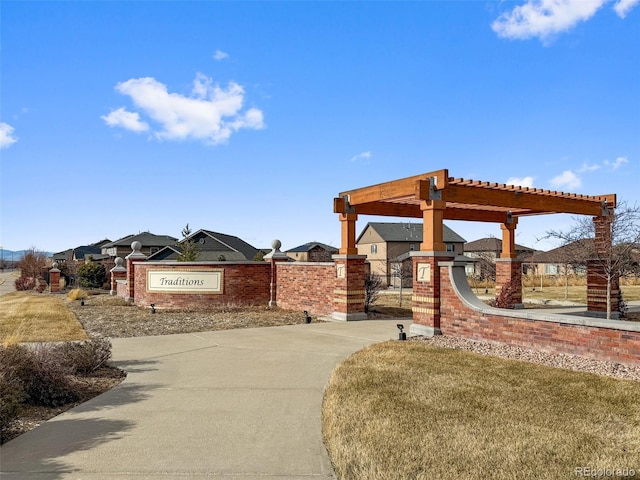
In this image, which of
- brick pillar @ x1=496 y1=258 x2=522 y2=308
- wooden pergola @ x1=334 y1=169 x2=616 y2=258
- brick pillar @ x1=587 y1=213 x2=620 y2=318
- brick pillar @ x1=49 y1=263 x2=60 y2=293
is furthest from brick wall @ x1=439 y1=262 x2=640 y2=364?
brick pillar @ x1=49 y1=263 x2=60 y2=293

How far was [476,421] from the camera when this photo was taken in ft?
16.1

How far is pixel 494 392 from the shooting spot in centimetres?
600

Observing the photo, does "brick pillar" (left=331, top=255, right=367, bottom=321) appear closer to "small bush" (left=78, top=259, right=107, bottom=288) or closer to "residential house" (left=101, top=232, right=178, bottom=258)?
"small bush" (left=78, top=259, right=107, bottom=288)

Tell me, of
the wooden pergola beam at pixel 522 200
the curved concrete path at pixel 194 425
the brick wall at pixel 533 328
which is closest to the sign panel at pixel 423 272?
the brick wall at pixel 533 328

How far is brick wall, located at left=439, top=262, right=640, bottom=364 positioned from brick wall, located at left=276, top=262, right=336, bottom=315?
5.15 meters

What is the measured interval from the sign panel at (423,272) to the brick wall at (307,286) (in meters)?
4.17

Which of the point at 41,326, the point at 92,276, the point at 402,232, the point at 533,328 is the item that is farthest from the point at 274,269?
the point at 402,232

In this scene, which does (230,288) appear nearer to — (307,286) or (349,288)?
(307,286)

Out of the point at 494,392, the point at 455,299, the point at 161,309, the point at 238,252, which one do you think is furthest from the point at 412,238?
the point at 494,392

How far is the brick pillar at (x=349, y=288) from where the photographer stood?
559 inches

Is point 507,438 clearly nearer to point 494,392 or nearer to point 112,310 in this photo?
point 494,392

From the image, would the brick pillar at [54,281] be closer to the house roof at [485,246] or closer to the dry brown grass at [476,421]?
the dry brown grass at [476,421]

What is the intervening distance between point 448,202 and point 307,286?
234 inches

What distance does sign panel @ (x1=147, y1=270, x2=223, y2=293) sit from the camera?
57.6ft
